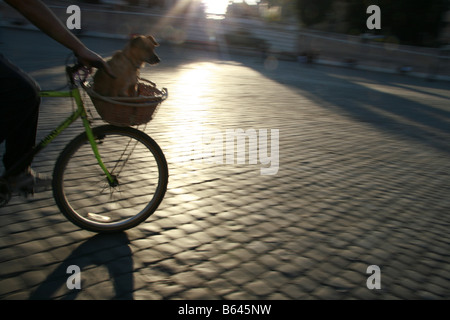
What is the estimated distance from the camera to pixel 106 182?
3.53 m

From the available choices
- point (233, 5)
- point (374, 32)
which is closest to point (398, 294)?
point (374, 32)

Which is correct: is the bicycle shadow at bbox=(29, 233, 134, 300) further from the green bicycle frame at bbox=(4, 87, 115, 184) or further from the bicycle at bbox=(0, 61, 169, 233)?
the green bicycle frame at bbox=(4, 87, 115, 184)

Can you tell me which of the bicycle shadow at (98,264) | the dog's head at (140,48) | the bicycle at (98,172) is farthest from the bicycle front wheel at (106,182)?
the dog's head at (140,48)

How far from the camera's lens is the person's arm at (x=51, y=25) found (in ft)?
8.41

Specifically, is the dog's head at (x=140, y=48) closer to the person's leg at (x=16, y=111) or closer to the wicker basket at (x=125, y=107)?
the wicker basket at (x=125, y=107)

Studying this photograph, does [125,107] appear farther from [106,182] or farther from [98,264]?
[98,264]

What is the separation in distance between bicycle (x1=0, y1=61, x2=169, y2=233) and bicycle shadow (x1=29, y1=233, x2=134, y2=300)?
14 cm

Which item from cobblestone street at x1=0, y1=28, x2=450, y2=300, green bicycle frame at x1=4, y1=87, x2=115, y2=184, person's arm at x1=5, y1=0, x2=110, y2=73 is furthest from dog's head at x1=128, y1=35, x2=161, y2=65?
cobblestone street at x1=0, y1=28, x2=450, y2=300

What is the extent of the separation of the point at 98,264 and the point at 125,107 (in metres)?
1.05

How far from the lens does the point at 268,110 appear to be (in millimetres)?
9383

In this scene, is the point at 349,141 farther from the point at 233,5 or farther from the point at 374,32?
the point at 233,5

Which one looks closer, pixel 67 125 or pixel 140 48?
pixel 140 48

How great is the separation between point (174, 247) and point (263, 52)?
24.7 m

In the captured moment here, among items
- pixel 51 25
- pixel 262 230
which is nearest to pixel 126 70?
pixel 51 25
